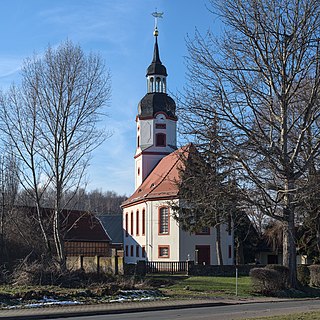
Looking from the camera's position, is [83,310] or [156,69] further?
[156,69]

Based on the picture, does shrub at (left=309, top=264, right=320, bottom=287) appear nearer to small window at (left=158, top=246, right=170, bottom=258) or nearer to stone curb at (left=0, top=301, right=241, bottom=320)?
stone curb at (left=0, top=301, right=241, bottom=320)

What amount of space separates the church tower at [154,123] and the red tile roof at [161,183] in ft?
4.86

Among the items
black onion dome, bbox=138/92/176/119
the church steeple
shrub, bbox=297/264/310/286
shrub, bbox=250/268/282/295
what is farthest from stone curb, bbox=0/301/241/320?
the church steeple

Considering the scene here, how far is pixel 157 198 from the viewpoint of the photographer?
51.7 meters

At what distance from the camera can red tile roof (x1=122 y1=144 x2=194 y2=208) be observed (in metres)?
49.8

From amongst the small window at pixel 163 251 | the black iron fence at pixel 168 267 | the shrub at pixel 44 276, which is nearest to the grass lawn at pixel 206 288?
the shrub at pixel 44 276

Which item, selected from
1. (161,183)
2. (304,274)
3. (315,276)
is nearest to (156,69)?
(161,183)

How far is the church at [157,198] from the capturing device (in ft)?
158

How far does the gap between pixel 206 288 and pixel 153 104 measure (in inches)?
1335

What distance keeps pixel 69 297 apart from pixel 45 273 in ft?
16.6

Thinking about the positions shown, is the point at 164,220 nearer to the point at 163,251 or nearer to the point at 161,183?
the point at 163,251

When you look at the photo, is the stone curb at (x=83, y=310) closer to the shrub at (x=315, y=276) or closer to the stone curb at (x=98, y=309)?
the stone curb at (x=98, y=309)

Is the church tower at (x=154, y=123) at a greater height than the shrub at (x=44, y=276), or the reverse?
the church tower at (x=154, y=123)

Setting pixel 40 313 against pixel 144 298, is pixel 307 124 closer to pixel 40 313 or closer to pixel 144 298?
pixel 144 298
